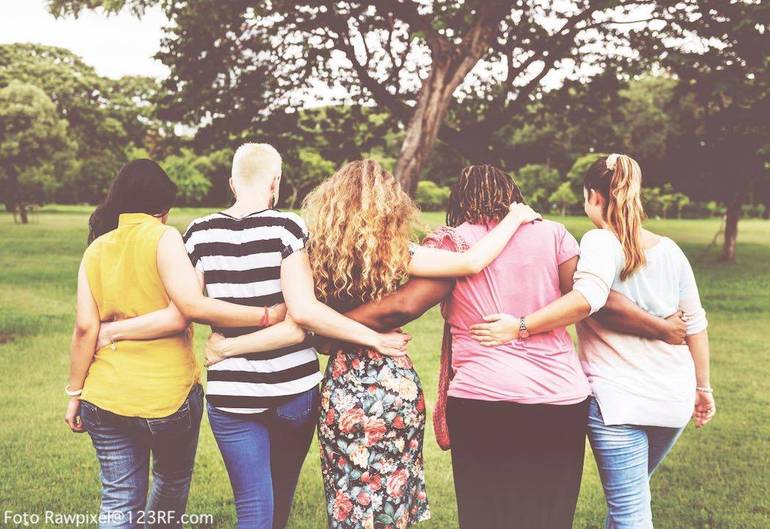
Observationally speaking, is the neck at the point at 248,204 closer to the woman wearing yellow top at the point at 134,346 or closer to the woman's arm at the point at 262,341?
the woman wearing yellow top at the point at 134,346

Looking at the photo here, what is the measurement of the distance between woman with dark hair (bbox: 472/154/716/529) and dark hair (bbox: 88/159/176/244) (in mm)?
1503

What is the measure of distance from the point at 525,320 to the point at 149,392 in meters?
1.62

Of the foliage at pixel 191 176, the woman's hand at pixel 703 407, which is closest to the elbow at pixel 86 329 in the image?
the woman's hand at pixel 703 407

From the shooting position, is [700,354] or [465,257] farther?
[700,354]

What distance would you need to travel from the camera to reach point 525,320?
296 cm

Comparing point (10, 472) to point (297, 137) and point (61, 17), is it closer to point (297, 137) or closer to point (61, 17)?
point (61, 17)

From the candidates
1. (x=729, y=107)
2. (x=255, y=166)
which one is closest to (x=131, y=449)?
(x=255, y=166)

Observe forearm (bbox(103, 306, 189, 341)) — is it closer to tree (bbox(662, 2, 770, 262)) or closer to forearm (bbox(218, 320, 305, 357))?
forearm (bbox(218, 320, 305, 357))

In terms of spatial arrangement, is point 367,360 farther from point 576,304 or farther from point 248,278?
point 576,304

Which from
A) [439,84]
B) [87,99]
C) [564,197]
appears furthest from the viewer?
[564,197]

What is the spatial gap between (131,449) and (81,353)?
1.55 feet

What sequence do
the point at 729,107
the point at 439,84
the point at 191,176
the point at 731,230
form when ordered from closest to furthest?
the point at 439,84 < the point at 729,107 < the point at 731,230 < the point at 191,176

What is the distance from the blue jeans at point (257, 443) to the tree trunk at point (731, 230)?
22891 millimetres

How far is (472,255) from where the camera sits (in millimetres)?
2941
